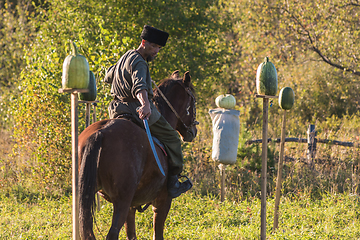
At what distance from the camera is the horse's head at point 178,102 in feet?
15.0

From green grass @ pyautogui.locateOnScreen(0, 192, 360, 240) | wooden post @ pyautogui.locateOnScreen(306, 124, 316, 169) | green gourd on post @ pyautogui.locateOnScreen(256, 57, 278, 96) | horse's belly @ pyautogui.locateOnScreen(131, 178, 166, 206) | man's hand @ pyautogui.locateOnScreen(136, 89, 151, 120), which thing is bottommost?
green grass @ pyautogui.locateOnScreen(0, 192, 360, 240)

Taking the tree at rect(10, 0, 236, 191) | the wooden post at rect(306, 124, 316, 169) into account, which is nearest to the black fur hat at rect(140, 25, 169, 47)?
the tree at rect(10, 0, 236, 191)

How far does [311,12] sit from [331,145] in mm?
4491

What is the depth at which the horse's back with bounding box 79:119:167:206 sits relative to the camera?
3.38 metres

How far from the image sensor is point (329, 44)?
11086mm

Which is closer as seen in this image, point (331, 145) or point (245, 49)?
point (331, 145)

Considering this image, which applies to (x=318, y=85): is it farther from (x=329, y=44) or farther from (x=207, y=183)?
(x=207, y=183)

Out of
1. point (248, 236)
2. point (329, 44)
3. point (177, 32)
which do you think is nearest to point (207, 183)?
point (248, 236)

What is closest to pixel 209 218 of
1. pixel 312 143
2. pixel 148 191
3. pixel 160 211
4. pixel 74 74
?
pixel 160 211

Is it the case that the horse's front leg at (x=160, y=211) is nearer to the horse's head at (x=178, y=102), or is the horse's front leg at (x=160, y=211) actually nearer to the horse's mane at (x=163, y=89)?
the horse's head at (x=178, y=102)

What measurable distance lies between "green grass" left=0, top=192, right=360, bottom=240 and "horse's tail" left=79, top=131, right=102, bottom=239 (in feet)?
5.75

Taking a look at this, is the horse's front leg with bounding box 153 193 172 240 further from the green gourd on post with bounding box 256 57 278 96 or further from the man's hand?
the green gourd on post with bounding box 256 57 278 96

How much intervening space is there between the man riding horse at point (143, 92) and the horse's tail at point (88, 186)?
1.93 feet

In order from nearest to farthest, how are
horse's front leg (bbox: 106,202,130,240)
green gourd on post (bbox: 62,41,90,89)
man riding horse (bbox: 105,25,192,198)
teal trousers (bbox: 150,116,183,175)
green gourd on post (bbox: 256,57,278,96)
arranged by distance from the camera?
green gourd on post (bbox: 62,41,90,89), horse's front leg (bbox: 106,202,130,240), man riding horse (bbox: 105,25,192,198), teal trousers (bbox: 150,116,183,175), green gourd on post (bbox: 256,57,278,96)
